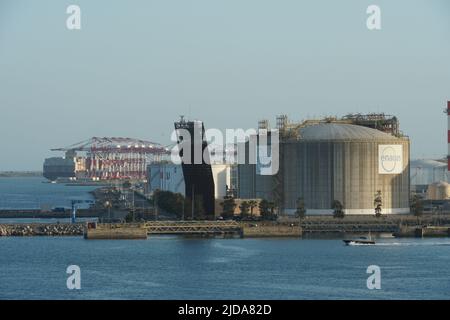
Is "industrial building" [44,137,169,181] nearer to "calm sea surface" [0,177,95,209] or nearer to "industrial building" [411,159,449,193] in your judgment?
"calm sea surface" [0,177,95,209]

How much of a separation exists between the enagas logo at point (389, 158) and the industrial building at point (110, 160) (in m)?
92.8

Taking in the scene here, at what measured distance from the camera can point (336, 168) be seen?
58062 millimetres

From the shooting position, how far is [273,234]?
50719 millimetres

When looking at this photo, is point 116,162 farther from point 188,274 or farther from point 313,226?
point 188,274

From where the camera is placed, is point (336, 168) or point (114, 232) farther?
point (336, 168)

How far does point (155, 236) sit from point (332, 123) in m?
12.7

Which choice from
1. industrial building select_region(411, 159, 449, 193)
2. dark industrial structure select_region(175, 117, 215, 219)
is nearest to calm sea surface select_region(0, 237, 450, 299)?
dark industrial structure select_region(175, 117, 215, 219)

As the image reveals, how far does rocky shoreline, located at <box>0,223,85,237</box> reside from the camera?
51719mm

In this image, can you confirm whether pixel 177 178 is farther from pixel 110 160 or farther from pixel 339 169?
pixel 110 160

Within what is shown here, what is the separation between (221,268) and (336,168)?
2082 cm

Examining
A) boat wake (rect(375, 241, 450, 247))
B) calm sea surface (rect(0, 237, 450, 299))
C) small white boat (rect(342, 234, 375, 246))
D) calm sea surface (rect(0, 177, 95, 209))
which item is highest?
calm sea surface (rect(0, 177, 95, 209))

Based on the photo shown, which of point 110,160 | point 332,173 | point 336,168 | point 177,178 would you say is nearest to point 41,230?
point 332,173

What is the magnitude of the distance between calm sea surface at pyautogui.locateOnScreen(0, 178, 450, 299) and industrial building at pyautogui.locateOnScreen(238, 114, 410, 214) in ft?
29.4

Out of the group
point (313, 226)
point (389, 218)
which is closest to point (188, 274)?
point (313, 226)
